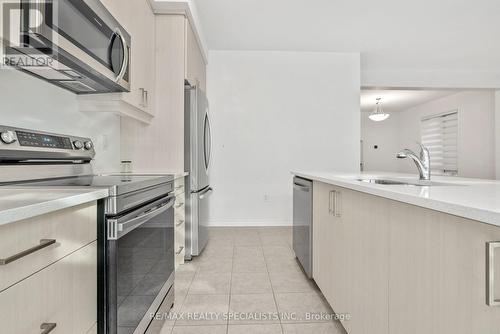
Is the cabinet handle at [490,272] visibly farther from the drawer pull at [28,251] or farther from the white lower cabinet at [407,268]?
the drawer pull at [28,251]

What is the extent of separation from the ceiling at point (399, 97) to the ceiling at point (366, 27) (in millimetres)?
1651

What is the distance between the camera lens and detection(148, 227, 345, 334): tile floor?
64.2 inches

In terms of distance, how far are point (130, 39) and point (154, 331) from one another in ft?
6.47

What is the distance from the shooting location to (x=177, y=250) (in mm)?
2477

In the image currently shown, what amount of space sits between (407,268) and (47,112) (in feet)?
6.18

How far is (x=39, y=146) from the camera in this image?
4.37 ft

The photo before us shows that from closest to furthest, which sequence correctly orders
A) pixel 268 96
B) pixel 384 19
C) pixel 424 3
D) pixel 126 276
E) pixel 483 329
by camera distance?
1. pixel 483 329
2. pixel 126 276
3. pixel 424 3
4. pixel 384 19
5. pixel 268 96

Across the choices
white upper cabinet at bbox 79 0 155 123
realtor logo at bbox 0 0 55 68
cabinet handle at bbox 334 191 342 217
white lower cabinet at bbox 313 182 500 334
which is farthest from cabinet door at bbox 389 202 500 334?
white upper cabinet at bbox 79 0 155 123

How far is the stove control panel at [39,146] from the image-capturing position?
45.5 inches

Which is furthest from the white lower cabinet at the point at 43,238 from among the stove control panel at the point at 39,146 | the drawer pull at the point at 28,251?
the stove control panel at the point at 39,146

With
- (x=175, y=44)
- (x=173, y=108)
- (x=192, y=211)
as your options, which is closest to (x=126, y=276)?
(x=192, y=211)

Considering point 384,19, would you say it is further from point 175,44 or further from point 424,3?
point 175,44

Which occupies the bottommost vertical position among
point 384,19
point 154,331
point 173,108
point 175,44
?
point 154,331

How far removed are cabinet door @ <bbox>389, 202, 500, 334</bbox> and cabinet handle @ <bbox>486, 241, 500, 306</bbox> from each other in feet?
0.05
